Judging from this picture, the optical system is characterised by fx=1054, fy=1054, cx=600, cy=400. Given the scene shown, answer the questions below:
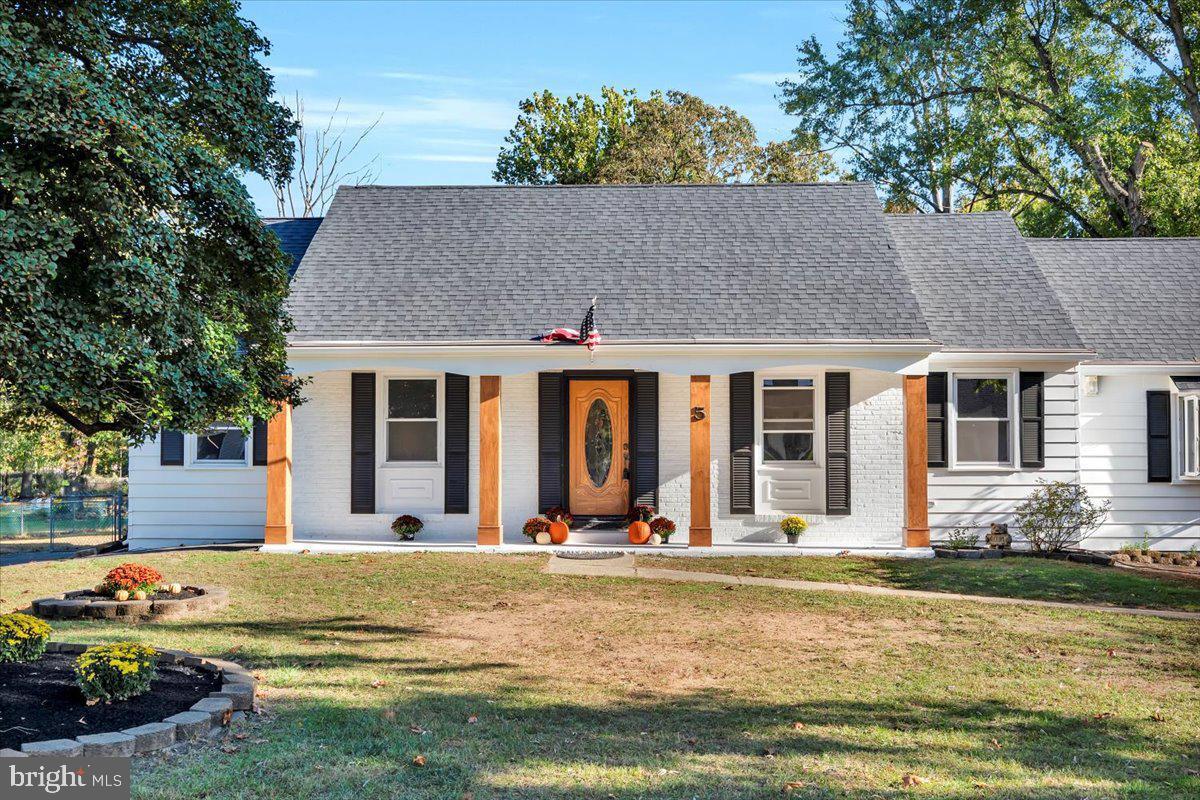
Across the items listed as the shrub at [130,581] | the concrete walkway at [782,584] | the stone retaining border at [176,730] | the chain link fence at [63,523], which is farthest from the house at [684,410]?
the stone retaining border at [176,730]

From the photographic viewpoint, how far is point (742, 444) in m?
16.5

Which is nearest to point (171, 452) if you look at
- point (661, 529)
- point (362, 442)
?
point (362, 442)

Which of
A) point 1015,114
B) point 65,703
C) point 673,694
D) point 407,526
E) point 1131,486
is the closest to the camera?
point 65,703

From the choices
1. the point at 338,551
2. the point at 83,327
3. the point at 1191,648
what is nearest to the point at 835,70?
the point at 338,551

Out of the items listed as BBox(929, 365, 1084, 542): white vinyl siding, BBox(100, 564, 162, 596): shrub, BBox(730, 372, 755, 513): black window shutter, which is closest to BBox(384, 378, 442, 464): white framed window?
BBox(730, 372, 755, 513): black window shutter

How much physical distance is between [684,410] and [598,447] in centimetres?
155

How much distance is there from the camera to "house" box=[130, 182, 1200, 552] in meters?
15.8

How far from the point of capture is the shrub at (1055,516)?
52.1 feet

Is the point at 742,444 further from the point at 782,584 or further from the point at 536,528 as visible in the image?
the point at 782,584

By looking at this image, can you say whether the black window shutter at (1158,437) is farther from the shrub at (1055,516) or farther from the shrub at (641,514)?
the shrub at (641,514)

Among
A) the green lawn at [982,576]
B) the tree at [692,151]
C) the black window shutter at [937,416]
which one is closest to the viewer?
the green lawn at [982,576]

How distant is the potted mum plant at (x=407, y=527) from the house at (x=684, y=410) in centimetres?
26

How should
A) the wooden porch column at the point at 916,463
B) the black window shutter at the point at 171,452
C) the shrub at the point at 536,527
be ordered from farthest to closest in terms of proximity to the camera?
1. the black window shutter at the point at 171,452
2. the shrub at the point at 536,527
3. the wooden porch column at the point at 916,463

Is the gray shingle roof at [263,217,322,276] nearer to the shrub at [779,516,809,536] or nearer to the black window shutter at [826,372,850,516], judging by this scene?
the black window shutter at [826,372,850,516]
